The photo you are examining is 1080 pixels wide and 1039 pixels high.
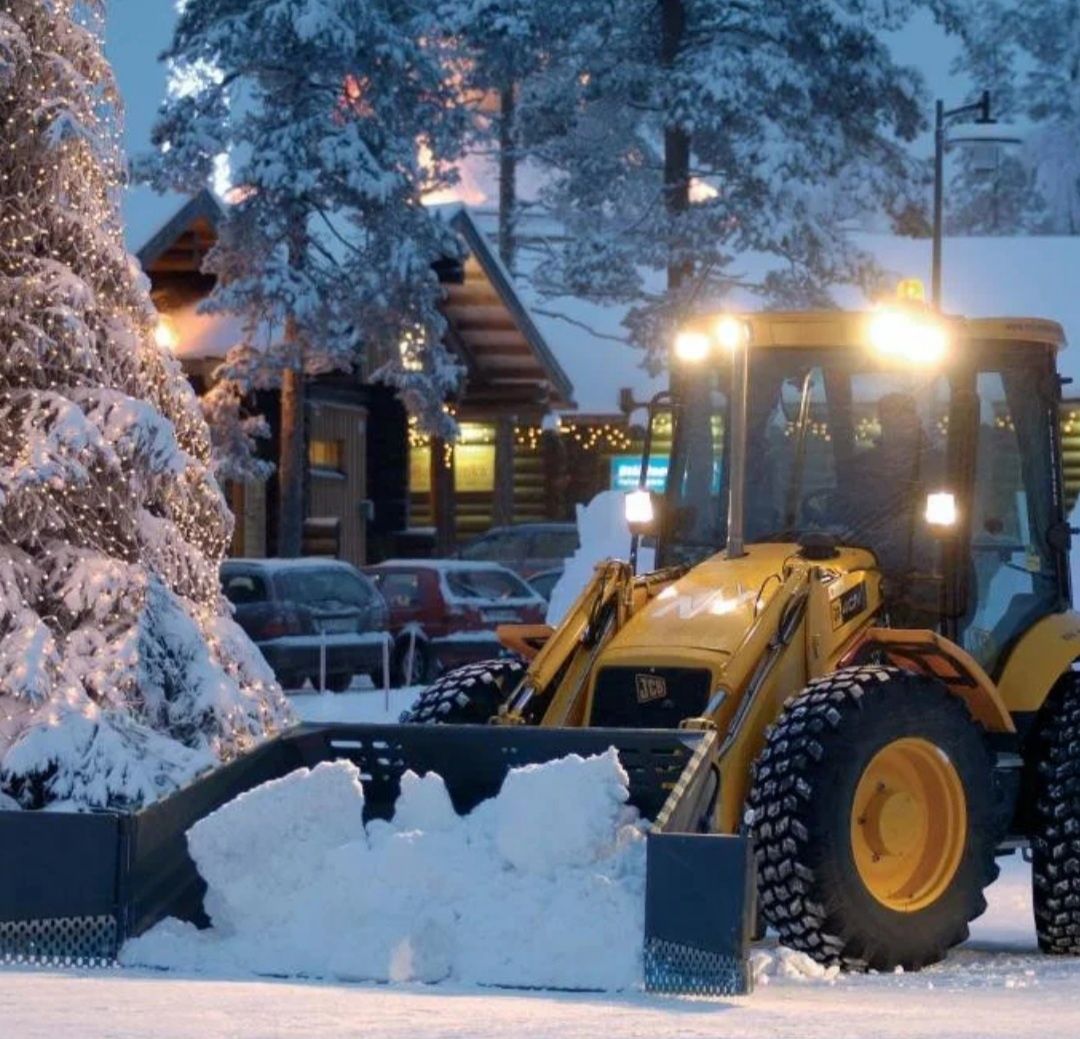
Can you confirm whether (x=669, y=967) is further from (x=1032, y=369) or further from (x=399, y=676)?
(x=399, y=676)

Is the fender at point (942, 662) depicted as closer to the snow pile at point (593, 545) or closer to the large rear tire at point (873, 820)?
the large rear tire at point (873, 820)

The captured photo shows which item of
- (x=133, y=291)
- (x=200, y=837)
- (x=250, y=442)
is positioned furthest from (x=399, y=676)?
(x=200, y=837)

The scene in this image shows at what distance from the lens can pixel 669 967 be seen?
9.65m

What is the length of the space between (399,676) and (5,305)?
18093 mm

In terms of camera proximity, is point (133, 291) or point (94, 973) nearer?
point (94, 973)

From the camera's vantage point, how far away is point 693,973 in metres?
9.62

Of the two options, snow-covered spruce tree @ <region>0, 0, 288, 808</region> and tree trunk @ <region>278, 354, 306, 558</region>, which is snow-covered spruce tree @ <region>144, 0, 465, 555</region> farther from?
snow-covered spruce tree @ <region>0, 0, 288, 808</region>

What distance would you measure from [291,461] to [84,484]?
2455cm

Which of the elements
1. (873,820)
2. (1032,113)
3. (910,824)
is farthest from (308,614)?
(1032,113)

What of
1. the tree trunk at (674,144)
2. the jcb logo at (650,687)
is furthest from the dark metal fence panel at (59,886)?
the tree trunk at (674,144)

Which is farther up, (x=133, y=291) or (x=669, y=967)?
(x=133, y=291)

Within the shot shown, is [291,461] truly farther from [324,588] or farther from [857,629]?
[857,629]

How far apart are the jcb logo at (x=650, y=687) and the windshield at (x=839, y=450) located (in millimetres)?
1164

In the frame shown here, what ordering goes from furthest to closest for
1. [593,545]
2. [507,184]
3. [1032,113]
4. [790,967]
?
[1032,113]
[507,184]
[593,545]
[790,967]
